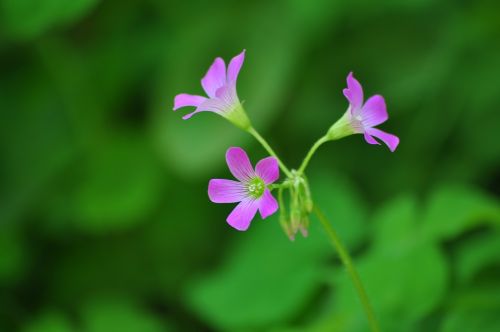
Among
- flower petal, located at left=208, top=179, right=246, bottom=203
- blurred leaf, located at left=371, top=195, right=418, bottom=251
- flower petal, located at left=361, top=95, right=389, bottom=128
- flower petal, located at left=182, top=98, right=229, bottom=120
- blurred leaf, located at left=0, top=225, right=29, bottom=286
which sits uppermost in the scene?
blurred leaf, located at left=0, top=225, right=29, bottom=286

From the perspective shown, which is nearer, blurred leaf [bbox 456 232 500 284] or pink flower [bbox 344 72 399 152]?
pink flower [bbox 344 72 399 152]

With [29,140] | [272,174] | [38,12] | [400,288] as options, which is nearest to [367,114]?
[272,174]

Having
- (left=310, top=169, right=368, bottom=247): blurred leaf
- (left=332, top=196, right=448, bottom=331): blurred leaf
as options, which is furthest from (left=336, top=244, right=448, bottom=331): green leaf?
(left=310, top=169, right=368, bottom=247): blurred leaf

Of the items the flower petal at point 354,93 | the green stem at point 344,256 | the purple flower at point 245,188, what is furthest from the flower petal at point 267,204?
the flower petal at point 354,93

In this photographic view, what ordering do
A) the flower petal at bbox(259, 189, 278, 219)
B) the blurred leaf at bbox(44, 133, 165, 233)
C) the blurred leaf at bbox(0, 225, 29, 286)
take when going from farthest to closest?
the blurred leaf at bbox(44, 133, 165, 233) → the blurred leaf at bbox(0, 225, 29, 286) → the flower petal at bbox(259, 189, 278, 219)

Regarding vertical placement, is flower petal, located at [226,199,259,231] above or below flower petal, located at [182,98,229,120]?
below

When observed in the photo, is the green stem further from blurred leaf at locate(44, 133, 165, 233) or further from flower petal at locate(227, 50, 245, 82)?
blurred leaf at locate(44, 133, 165, 233)

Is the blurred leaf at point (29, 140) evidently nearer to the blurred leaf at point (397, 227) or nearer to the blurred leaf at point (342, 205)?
the blurred leaf at point (342, 205)

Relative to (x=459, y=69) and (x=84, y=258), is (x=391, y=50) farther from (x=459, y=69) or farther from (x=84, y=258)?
(x=84, y=258)
